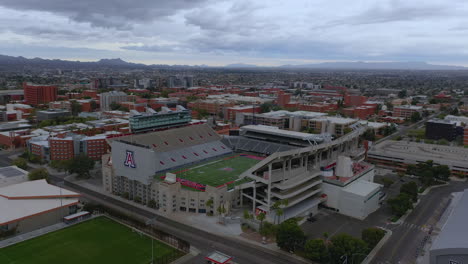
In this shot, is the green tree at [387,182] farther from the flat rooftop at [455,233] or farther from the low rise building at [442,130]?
the low rise building at [442,130]

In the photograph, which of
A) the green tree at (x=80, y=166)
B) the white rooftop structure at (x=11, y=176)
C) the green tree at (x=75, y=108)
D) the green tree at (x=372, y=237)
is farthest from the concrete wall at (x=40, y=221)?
the green tree at (x=75, y=108)

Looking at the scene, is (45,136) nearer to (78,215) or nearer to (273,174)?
(78,215)

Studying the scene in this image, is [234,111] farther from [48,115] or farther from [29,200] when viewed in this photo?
[29,200]

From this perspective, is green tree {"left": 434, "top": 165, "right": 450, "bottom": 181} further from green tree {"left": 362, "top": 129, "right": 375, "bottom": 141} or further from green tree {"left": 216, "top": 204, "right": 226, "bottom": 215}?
green tree {"left": 216, "top": 204, "right": 226, "bottom": 215}

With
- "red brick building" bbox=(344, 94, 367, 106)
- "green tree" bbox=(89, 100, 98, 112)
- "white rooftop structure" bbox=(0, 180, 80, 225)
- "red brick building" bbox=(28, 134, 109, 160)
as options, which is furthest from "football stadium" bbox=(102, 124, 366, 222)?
"red brick building" bbox=(344, 94, 367, 106)

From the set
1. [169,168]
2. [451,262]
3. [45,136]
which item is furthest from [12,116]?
[451,262]

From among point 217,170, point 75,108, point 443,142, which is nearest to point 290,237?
point 217,170
